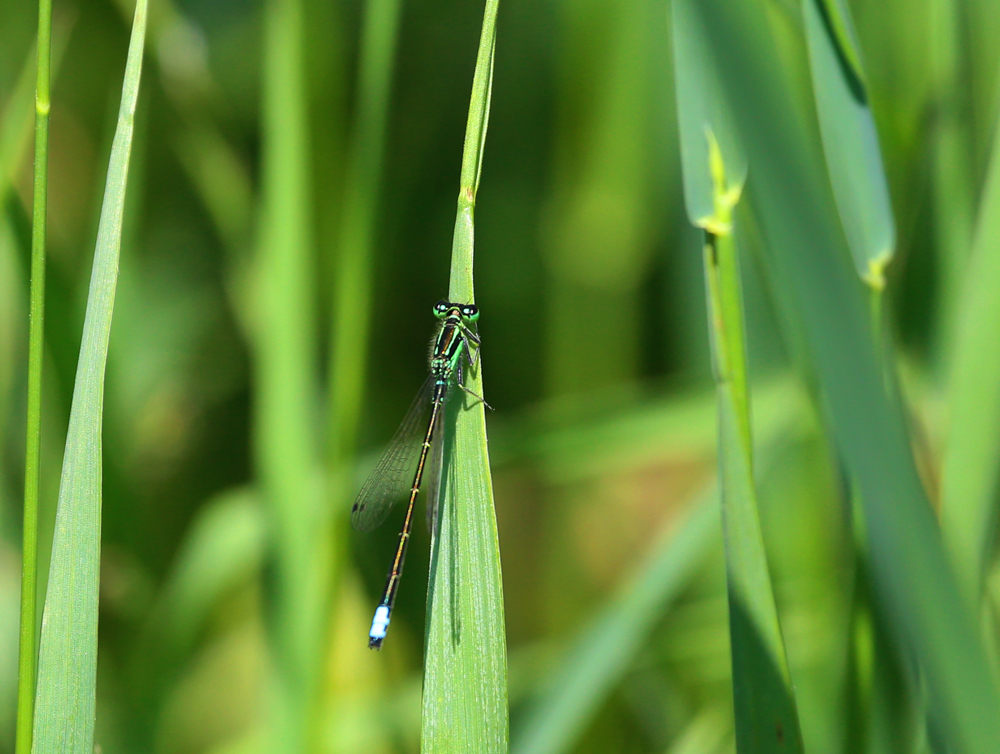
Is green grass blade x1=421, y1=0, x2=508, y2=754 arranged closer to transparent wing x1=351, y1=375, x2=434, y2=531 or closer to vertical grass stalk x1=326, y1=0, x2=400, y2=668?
vertical grass stalk x1=326, y1=0, x2=400, y2=668

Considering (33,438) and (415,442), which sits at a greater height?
(415,442)

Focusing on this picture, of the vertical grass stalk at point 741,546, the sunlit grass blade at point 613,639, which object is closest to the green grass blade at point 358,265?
the sunlit grass blade at point 613,639

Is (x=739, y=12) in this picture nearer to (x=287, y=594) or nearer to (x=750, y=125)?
(x=750, y=125)

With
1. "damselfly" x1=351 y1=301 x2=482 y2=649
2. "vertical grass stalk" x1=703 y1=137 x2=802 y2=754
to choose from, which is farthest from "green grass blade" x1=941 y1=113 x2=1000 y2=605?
"damselfly" x1=351 y1=301 x2=482 y2=649

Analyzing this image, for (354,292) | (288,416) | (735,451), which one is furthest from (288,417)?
(735,451)

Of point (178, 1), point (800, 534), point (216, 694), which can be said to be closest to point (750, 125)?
point (800, 534)

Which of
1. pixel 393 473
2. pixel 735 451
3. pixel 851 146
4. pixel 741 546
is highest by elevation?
pixel 851 146

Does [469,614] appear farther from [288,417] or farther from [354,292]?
[354,292]
